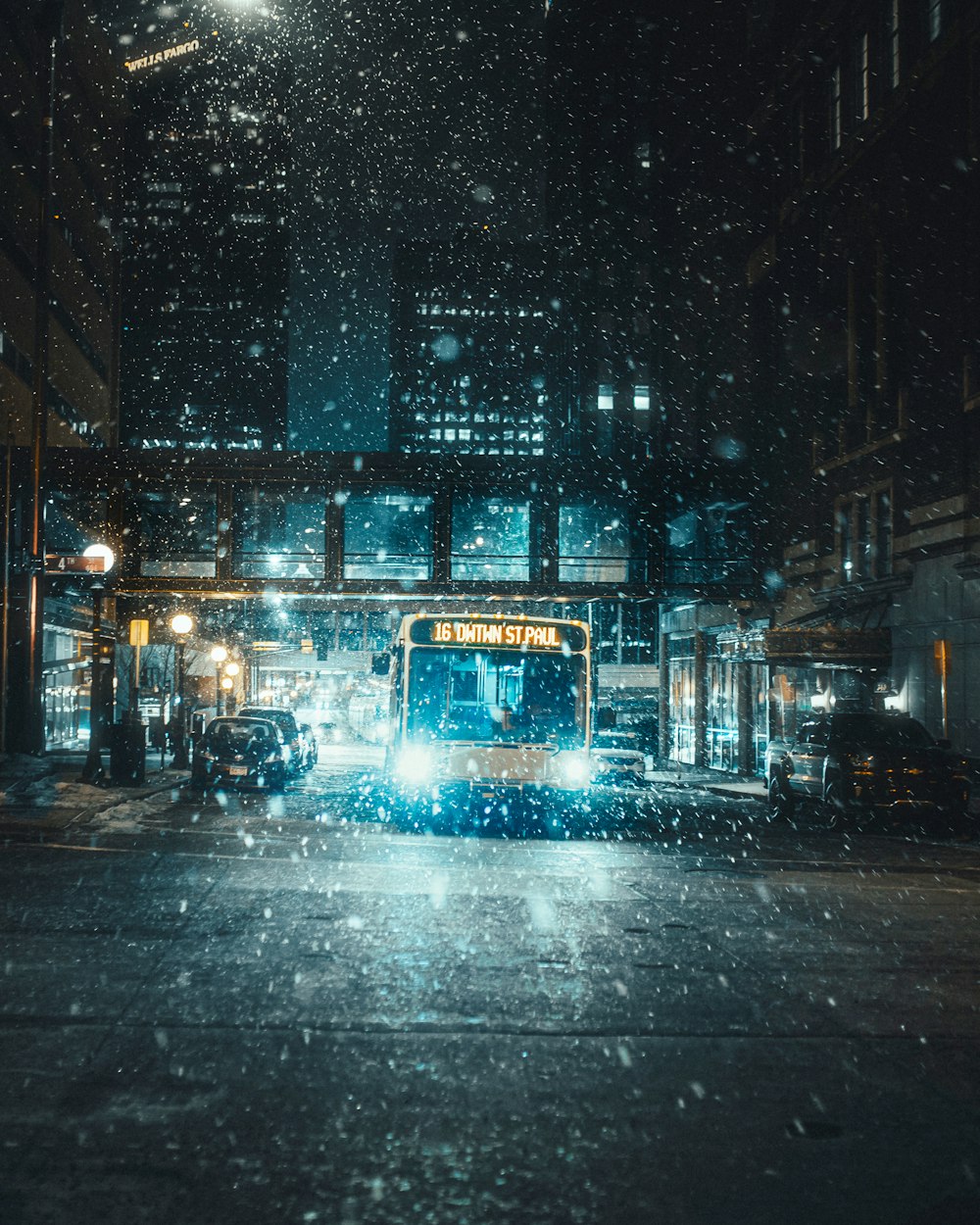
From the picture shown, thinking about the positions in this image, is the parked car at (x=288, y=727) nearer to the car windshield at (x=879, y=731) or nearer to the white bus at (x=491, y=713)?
the white bus at (x=491, y=713)

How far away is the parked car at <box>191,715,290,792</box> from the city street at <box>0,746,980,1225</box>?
13451mm

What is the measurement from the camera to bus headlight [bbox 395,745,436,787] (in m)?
18.9

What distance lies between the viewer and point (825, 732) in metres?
21.3

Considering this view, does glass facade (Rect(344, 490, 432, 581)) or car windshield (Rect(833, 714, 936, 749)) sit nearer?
car windshield (Rect(833, 714, 936, 749))

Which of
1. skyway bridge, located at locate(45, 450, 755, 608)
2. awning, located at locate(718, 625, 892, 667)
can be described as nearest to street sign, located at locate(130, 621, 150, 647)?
skyway bridge, located at locate(45, 450, 755, 608)

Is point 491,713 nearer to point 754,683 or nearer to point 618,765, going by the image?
point 618,765

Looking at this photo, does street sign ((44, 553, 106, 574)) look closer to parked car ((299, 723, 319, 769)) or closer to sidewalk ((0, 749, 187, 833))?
sidewalk ((0, 749, 187, 833))

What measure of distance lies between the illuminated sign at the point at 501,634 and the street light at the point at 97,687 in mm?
7064

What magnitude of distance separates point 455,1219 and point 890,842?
52.0 ft

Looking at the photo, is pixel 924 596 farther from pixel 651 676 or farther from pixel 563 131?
pixel 563 131

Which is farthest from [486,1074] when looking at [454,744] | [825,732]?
[825,732]

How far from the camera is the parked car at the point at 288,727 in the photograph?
29484 millimetres

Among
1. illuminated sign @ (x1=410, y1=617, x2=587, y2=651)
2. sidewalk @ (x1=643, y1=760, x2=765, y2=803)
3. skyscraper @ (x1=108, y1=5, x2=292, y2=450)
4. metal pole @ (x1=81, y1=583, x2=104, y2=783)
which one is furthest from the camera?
skyscraper @ (x1=108, y1=5, x2=292, y2=450)

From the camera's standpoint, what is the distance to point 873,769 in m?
19.7
